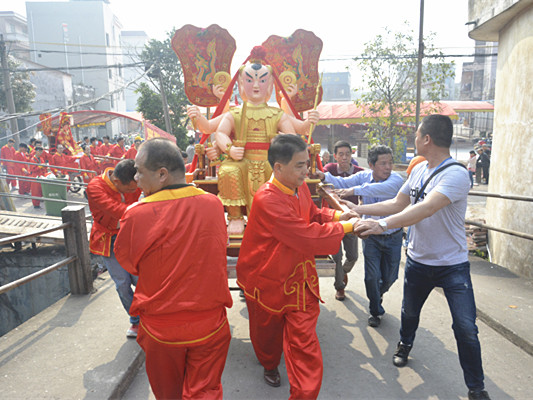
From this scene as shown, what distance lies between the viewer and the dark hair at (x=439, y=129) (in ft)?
9.01

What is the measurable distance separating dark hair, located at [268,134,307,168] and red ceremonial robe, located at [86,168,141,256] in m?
1.57

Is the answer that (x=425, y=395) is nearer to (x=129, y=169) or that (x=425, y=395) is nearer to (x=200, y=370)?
(x=200, y=370)

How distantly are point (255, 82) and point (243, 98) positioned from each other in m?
0.26

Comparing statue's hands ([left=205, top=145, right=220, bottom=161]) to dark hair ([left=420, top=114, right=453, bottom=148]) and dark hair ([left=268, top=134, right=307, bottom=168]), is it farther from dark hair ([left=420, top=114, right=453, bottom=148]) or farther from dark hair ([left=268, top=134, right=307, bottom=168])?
dark hair ([left=420, top=114, right=453, bottom=148])

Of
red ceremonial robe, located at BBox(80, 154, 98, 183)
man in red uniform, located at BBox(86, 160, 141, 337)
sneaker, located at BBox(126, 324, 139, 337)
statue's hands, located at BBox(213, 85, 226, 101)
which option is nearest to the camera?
man in red uniform, located at BBox(86, 160, 141, 337)

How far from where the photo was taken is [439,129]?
275 cm

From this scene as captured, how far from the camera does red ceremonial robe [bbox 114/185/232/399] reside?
1934 millimetres

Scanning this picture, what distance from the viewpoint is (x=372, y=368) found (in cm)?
321

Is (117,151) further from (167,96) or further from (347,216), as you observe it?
(347,216)

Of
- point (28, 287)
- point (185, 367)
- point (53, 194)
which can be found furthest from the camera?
point (53, 194)

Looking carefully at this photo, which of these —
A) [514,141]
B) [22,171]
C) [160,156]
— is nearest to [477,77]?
[514,141]

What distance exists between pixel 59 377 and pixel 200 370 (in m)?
1.65

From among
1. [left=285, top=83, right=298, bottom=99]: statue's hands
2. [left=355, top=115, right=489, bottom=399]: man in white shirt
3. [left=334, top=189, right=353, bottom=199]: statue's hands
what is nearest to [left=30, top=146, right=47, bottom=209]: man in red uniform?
[left=285, top=83, right=298, bottom=99]: statue's hands

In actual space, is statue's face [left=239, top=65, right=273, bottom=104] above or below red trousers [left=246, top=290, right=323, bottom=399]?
above
